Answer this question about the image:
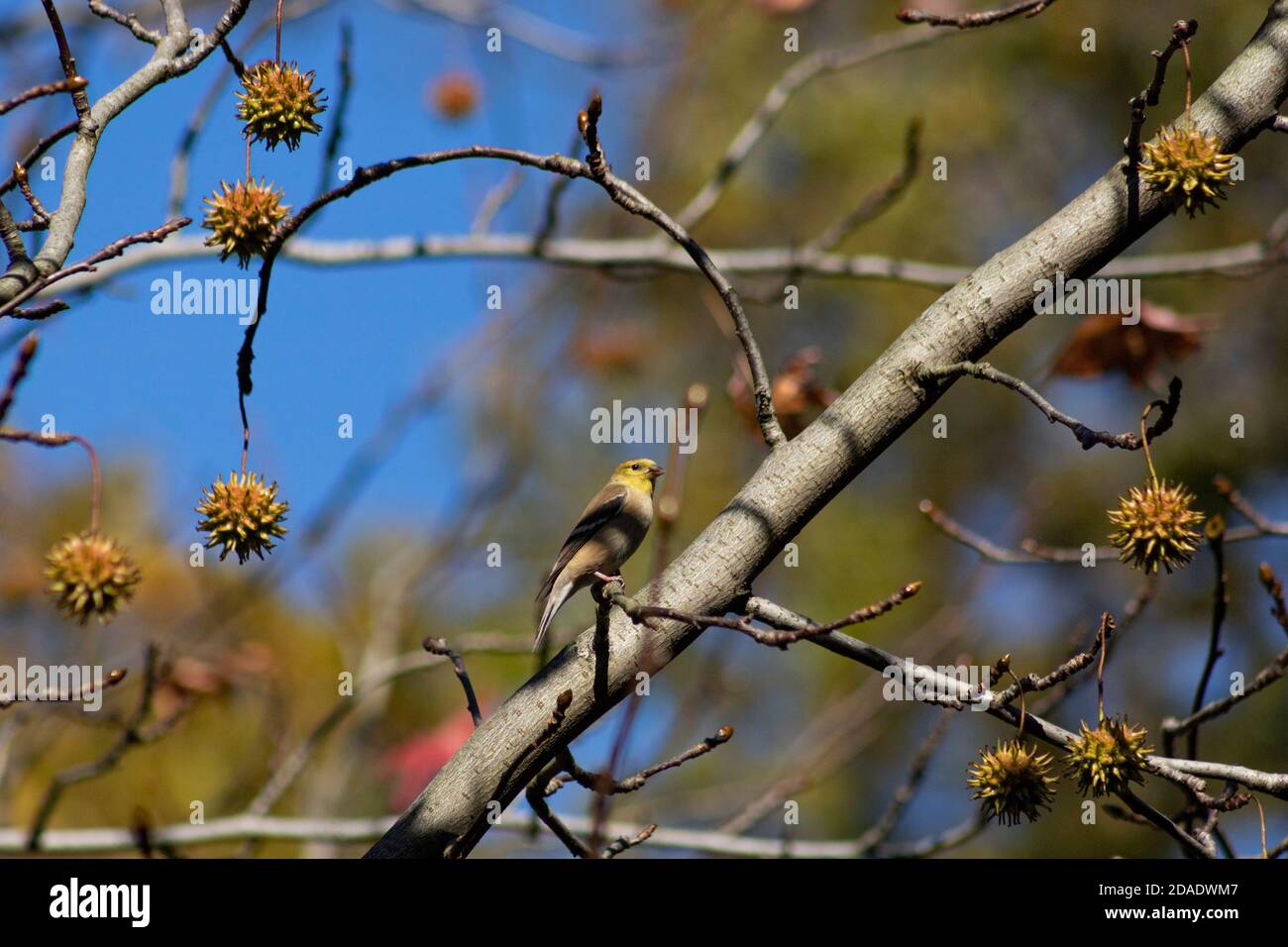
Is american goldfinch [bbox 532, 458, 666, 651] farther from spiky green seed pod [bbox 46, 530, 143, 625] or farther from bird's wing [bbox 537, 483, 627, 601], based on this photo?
spiky green seed pod [bbox 46, 530, 143, 625]

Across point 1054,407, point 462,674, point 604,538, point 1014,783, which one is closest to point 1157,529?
point 1054,407

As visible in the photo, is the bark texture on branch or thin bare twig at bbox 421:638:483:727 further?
thin bare twig at bbox 421:638:483:727

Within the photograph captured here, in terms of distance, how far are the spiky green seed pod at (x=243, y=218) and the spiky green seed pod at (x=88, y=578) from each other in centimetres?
70

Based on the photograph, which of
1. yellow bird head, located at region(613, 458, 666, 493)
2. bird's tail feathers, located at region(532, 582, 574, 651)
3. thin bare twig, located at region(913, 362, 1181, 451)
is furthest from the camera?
yellow bird head, located at region(613, 458, 666, 493)

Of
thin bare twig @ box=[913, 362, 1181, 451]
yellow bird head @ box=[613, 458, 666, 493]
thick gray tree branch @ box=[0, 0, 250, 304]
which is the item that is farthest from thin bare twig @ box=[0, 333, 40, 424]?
yellow bird head @ box=[613, 458, 666, 493]

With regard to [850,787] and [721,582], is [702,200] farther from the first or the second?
[850,787]

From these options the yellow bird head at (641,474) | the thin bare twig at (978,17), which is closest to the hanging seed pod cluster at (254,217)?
the thin bare twig at (978,17)

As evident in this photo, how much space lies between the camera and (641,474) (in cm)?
575

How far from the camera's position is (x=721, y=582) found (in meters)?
2.44

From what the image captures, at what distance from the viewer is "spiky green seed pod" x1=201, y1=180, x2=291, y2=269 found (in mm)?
2572

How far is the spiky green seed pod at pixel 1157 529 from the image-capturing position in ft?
8.47

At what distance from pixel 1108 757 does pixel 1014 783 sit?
0.67 ft

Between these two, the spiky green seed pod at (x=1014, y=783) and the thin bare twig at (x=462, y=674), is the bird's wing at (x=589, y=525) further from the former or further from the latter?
the spiky green seed pod at (x=1014, y=783)

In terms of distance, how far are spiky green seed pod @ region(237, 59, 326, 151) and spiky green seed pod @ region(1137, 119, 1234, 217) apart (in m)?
1.83
